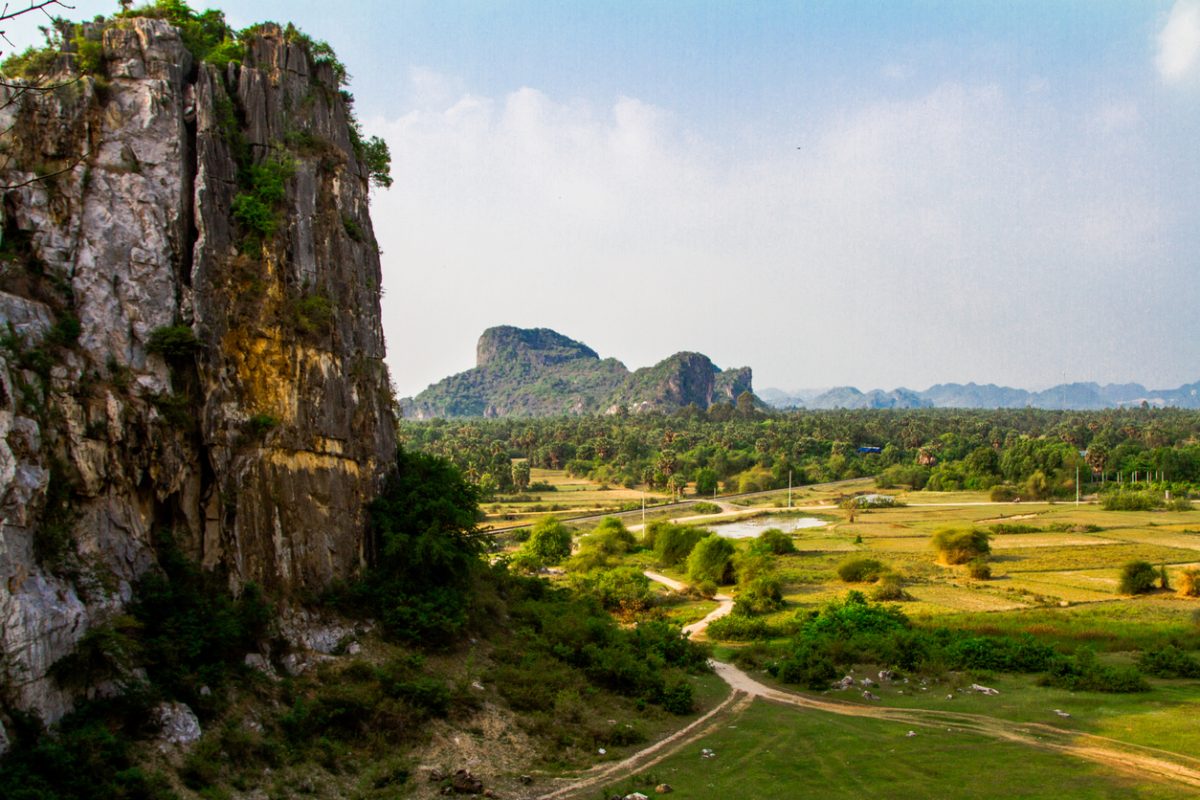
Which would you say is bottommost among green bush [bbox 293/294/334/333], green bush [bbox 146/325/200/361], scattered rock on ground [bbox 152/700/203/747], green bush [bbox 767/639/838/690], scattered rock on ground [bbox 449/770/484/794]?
green bush [bbox 767/639/838/690]

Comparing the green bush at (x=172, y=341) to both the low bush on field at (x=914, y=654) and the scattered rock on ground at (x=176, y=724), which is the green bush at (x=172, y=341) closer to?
the scattered rock on ground at (x=176, y=724)

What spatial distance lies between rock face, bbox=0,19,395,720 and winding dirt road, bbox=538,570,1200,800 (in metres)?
9.78

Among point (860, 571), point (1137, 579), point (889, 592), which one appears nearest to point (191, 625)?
point (889, 592)

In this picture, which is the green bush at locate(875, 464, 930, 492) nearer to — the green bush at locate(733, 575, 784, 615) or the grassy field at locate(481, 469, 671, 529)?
the grassy field at locate(481, 469, 671, 529)

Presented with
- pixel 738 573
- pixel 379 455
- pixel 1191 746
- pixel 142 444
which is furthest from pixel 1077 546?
pixel 142 444

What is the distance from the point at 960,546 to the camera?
187 ft

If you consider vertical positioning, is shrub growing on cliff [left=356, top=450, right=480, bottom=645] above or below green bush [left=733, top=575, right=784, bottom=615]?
above

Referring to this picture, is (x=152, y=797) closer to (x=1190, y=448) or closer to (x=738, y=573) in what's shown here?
(x=738, y=573)

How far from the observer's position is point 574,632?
27641 millimetres

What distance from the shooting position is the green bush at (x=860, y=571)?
164 feet

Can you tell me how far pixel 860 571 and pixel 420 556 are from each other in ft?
114

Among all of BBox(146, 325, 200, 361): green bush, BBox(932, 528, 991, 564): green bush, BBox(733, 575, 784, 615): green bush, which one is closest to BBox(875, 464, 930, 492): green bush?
BBox(932, 528, 991, 564): green bush

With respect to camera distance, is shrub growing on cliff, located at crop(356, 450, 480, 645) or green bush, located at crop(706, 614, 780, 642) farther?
green bush, located at crop(706, 614, 780, 642)

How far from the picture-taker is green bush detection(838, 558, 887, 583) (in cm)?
5012
